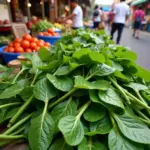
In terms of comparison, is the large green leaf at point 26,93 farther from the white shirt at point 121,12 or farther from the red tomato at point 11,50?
the white shirt at point 121,12

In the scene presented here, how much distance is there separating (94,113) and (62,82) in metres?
0.18

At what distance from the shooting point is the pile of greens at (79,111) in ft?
1.82

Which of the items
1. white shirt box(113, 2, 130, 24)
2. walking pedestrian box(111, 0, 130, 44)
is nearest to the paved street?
walking pedestrian box(111, 0, 130, 44)

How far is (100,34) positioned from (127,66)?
45.0 inches

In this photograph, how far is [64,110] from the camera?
0.63 meters

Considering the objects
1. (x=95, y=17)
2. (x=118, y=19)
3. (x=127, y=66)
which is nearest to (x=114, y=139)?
(x=127, y=66)

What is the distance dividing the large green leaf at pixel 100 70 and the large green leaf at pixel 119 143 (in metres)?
0.25

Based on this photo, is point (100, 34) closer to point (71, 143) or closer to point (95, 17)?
point (71, 143)

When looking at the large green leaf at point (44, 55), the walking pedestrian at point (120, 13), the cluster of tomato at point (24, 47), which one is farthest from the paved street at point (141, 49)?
the large green leaf at point (44, 55)

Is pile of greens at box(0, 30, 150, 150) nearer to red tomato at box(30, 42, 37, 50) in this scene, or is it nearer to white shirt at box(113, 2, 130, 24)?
red tomato at box(30, 42, 37, 50)

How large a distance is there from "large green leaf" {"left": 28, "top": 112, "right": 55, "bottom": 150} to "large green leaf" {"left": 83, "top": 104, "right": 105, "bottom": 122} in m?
0.13

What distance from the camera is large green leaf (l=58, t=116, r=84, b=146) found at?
52 cm

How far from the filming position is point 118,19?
214 inches

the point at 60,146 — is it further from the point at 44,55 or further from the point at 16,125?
the point at 44,55
